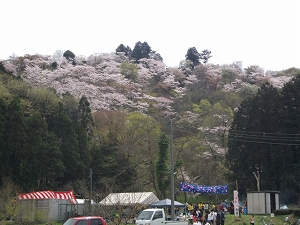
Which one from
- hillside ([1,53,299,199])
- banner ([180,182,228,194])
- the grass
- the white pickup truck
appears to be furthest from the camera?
hillside ([1,53,299,199])

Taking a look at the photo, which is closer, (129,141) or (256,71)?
(129,141)

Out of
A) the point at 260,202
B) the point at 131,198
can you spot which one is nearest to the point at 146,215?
the point at 131,198

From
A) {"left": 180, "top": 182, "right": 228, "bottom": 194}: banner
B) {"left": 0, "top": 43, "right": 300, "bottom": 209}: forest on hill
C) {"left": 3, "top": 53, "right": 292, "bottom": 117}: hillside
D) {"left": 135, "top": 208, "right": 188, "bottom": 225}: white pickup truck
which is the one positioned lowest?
{"left": 135, "top": 208, "right": 188, "bottom": 225}: white pickup truck

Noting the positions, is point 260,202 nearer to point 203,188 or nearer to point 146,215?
point 203,188

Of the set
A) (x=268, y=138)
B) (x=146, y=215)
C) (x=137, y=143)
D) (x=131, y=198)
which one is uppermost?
(x=137, y=143)

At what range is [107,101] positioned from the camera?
76688mm

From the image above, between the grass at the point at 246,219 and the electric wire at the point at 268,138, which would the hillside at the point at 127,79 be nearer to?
the electric wire at the point at 268,138

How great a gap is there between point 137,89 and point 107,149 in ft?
89.7

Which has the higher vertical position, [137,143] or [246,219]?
[137,143]

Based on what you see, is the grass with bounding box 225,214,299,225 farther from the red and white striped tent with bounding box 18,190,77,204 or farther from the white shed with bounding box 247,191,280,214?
the red and white striped tent with bounding box 18,190,77,204

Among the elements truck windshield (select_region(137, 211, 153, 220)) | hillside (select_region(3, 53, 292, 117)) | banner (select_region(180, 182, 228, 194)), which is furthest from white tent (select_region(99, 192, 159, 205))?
hillside (select_region(3, 53, 292, 117))

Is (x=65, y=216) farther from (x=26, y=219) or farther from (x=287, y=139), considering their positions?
(x=287, y=139)

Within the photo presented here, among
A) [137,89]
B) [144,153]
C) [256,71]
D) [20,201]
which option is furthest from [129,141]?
[256,71]

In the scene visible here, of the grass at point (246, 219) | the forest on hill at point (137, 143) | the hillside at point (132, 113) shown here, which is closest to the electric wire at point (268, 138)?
the forest on hill at point (137, 143)
